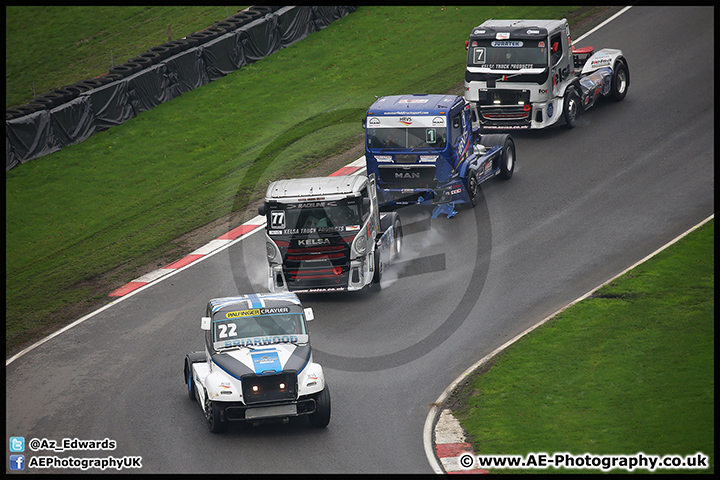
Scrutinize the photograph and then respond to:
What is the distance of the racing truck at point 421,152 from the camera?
23.1 meters

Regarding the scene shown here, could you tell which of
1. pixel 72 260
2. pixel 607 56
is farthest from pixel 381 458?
pixel 607 56

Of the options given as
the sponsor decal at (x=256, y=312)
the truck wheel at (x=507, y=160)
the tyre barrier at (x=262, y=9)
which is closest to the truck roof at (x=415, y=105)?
the truck wheel at (x=507, y=160)

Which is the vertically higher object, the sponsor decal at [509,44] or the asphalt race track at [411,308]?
the sponsor decal at [509,44]

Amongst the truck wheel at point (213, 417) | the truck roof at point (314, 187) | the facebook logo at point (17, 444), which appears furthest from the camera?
the truck roof at point (314, 187)

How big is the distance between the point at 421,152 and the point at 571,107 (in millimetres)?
7420

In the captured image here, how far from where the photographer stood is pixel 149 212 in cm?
2655

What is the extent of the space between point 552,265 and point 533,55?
8168 mm

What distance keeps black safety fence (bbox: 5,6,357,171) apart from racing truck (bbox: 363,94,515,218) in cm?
1257

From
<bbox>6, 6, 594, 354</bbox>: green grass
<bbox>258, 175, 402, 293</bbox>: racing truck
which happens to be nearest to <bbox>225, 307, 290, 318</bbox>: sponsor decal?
<bbox>258, 175, 402, 293</bbox>: racing truck

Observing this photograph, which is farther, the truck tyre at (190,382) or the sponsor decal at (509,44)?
the sponsor decal at (509,44)

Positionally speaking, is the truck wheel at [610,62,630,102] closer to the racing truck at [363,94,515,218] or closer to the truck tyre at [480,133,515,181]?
the truck tyre at [480,133,515,181]

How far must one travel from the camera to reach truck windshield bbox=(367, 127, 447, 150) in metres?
23.1

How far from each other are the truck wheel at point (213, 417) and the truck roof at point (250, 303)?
1.85m

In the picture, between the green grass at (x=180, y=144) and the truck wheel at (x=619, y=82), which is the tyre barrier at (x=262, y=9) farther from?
the truck wheel at (x=619, y=82)
